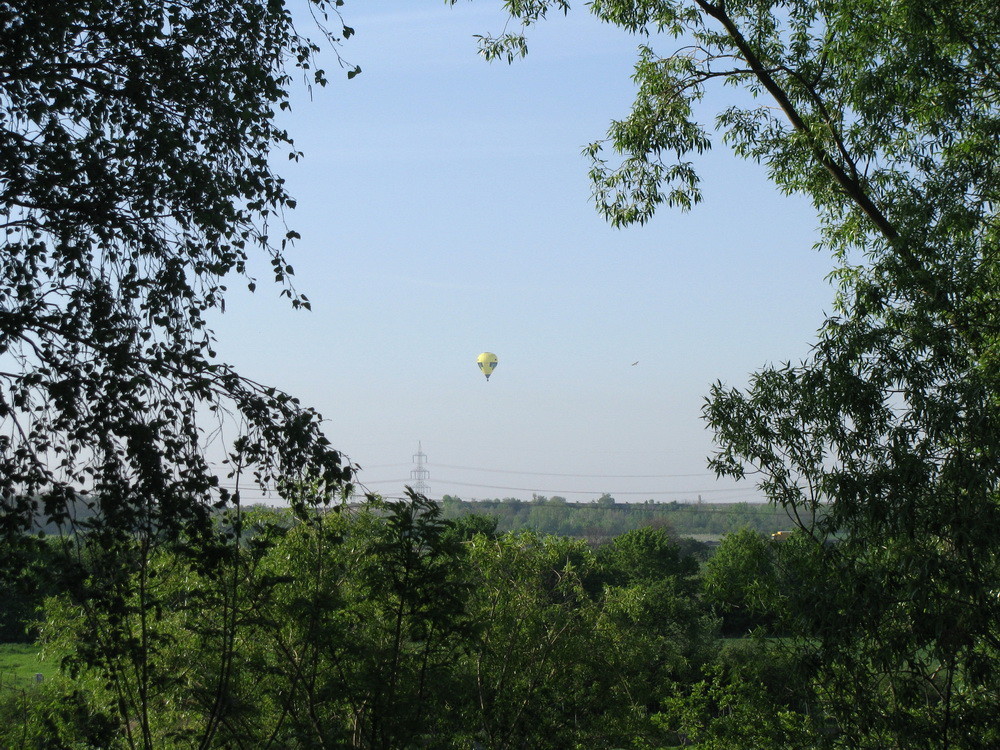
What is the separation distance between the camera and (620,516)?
128750mm

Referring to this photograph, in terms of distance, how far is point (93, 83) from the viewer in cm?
475

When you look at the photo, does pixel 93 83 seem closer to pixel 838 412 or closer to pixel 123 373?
pixel 123 373

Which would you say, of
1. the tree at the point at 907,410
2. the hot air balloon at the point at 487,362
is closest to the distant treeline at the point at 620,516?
the hot air balloon at the point at 487,362

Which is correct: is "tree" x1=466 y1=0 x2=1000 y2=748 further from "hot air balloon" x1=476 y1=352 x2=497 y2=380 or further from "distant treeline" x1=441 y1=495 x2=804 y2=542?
"distant treeline" x1=441 y1=495 x2=804 y2=542

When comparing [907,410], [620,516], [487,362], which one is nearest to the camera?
[907,410]

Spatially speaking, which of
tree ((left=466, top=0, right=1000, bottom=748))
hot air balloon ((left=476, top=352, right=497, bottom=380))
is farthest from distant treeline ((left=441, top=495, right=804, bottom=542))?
tree ((left=466, top=0, right=1000, bottom=748))

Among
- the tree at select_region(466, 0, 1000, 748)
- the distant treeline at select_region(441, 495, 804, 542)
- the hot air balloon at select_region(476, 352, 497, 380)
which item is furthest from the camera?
the distant treeline at select_region(441, 495, 804, 542)

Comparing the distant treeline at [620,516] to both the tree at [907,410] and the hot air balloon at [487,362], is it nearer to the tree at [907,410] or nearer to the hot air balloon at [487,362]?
the hot air balloon at [487,362]

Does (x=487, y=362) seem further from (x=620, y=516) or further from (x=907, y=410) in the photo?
(x=620, y=516)

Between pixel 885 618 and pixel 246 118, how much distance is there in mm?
5315

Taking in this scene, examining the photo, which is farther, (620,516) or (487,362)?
(620,516)

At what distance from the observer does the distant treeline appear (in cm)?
11150

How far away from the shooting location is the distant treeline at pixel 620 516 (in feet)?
366

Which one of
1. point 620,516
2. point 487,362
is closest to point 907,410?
point 487,362
